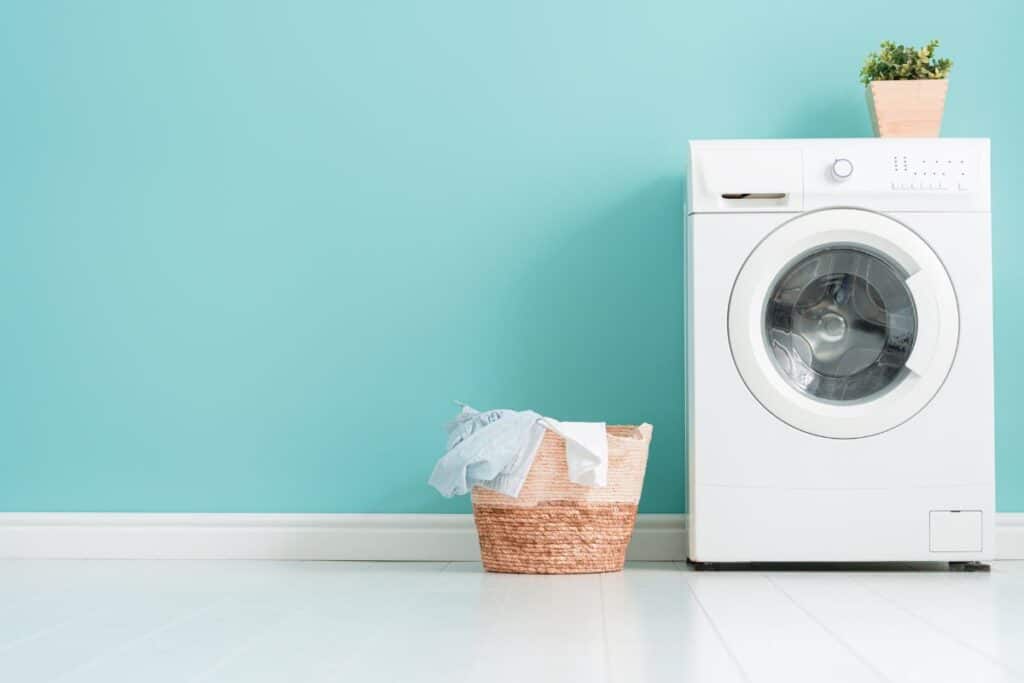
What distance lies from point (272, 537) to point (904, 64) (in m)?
1.74

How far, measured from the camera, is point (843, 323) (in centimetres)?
224

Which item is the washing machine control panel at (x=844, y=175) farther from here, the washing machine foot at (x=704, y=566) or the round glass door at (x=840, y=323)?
the washing machine foot at (x=704, y=566)

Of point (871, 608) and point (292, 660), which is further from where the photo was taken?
point (871, 608)

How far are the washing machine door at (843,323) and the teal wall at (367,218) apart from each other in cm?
35

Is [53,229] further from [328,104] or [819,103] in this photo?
[819,103]

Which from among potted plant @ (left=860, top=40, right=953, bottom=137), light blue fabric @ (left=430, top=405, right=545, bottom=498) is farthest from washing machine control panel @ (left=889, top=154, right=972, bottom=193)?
light blue fabric @ (left=430, top=405, right=545, bottom=498)

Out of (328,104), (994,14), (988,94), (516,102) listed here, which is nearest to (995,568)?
(988,94)

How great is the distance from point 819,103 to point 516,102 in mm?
697

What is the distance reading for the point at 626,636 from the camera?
1501mm

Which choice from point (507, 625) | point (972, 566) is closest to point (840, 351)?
point (972, 566)

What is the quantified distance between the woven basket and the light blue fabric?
0.03 meters

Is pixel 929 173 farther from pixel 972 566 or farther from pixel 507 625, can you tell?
pixel 507 625

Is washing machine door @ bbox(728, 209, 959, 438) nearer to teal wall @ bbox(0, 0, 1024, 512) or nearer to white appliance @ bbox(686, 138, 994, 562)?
white appliance @ bbox(686, 138, 994, 562)

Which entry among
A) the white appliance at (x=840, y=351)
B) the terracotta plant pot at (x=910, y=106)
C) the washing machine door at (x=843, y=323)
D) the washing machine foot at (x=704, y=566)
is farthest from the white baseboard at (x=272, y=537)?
the terracotta plant pot at (x=910, y=106)
